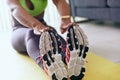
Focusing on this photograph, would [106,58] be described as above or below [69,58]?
below

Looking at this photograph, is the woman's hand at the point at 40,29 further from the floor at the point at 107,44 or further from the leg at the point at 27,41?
the floor at the point at 107,44

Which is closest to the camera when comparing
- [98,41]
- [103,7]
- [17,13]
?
[17,13]

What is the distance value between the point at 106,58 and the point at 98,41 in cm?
48

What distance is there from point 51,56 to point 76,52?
12 cm

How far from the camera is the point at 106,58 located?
4.46ft

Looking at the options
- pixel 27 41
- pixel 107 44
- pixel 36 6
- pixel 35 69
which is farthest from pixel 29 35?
pixel 107 44

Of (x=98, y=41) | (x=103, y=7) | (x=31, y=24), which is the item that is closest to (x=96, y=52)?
(x=98, y=41)

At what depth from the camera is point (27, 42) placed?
125 centimetres

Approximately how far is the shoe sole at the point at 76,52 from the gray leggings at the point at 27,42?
0.39 feet

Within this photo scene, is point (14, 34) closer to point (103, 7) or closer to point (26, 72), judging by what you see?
point (26, 72)

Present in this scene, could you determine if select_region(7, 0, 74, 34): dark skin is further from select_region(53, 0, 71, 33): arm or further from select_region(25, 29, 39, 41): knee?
select_region(25, 29, 39, 41): knee

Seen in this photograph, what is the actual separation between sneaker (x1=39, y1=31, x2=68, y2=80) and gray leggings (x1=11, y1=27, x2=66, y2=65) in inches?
5.3

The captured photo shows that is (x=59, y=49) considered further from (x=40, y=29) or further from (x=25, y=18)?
(x=25, y=18)

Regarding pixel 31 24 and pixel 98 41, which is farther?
pixel 98 41
